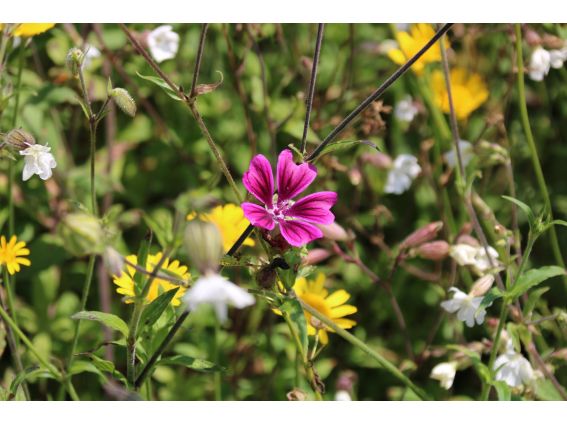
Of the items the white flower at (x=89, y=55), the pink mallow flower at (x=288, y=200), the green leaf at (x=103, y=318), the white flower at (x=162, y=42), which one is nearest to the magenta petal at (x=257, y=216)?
the pink mallow flower at (x=288, y=200)

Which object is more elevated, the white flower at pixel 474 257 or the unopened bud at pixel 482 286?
the white flower at pixel 474 257

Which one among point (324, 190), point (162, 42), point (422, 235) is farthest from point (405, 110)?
point (162, 42)

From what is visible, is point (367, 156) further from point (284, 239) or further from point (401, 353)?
point (284, 239)

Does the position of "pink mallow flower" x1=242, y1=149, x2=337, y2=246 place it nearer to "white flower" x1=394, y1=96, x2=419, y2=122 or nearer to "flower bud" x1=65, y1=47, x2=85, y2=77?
"flower bud" x1=65, y1=47, x2=85, y2=77

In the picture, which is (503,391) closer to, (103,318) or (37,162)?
(103,318)

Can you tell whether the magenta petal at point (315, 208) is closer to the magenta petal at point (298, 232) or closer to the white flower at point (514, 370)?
the magenta petal at point (298, 232)

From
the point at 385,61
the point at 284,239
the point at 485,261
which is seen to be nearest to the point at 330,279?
the point at 485,261
